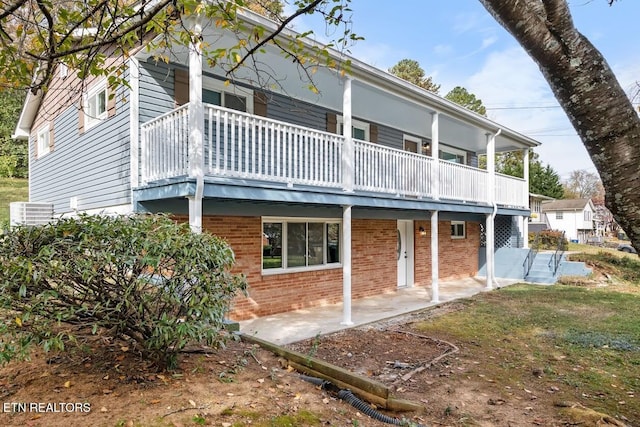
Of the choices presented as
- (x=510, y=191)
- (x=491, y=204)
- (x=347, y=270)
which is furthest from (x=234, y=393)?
(x=510, y=191)

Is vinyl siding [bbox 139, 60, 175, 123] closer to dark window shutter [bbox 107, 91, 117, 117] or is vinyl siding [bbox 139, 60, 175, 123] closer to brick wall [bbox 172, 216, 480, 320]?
dark window shutter [bbox 107, 91, 117, 117]

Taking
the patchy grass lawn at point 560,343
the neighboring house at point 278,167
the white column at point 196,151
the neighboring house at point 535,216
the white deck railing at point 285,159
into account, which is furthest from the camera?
the neighboring house at point 535,216

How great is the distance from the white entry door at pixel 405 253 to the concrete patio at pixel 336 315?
1.19ft

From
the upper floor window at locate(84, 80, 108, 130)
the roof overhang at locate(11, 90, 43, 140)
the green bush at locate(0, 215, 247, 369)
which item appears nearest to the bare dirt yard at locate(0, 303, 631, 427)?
the green bush at locate(0, 215, 247, 369)

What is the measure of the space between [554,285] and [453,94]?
31267mm

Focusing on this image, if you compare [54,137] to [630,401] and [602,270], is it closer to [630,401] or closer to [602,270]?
[630,401]

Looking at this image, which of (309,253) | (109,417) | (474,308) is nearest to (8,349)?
(109,417)

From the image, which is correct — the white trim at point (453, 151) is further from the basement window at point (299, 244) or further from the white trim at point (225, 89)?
the white trim at point (225, 89)

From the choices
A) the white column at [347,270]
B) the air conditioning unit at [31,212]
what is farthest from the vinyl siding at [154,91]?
the air conditioning unit at [31,212]

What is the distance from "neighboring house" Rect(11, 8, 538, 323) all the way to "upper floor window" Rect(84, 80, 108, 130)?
0.16 feet

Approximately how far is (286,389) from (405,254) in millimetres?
9419

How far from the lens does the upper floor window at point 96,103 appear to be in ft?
28.1

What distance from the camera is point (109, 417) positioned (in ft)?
9.75

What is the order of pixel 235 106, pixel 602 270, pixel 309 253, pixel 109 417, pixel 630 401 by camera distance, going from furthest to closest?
pixel 602 270 → pixel 309 253 → pixel 235 106 → pixel 630 401 → pixel 109 417
